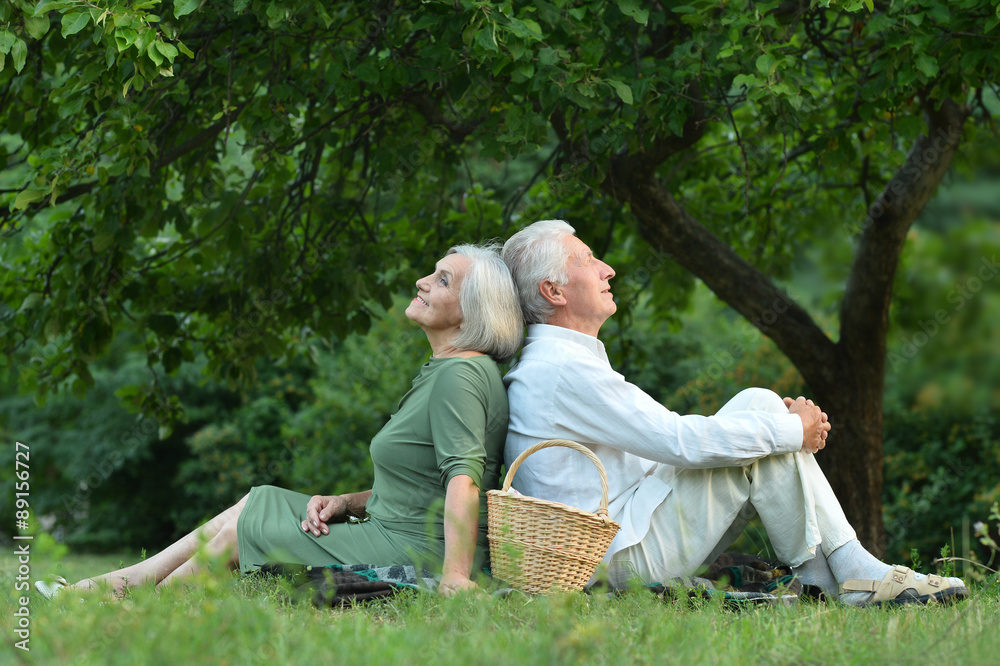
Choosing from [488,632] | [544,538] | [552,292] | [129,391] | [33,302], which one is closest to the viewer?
[488,632]

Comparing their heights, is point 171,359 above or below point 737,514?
above

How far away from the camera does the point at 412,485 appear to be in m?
3.07

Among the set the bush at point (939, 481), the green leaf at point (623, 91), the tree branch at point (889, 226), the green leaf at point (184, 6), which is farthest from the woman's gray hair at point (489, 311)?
the bush at point (939, 481)

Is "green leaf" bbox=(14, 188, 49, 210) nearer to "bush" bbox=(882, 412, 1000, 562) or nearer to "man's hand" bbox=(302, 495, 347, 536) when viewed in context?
"man's hand" bbox=(302, 495, 347, 536)

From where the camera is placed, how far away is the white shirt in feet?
9.27

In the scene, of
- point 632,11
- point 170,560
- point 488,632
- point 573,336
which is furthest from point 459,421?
point 632,11

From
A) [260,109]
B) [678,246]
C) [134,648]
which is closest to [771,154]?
[678,246]

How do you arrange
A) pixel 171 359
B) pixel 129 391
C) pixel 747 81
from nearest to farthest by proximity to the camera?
pixel 747 81 < pixel 171 359 < pixel 129 391

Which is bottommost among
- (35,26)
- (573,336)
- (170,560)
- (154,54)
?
(170,560)

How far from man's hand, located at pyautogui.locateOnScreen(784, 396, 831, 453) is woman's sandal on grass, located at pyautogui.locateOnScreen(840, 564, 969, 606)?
452 millimetres

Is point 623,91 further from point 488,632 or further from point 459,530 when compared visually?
point 488,632

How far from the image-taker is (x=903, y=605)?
2646mm

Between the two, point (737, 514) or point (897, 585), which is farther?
point (737, 514)

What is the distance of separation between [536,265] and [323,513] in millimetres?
1182
